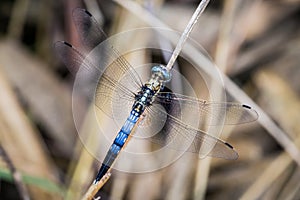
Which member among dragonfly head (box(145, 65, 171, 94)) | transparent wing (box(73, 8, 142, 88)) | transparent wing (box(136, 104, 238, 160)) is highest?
transparent wing (box(73, 8, 142, 88))

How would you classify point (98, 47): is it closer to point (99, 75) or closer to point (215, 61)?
point (99, 75)

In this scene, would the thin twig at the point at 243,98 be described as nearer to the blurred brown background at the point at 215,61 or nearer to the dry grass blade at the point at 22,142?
the blurred brown background at the point at 215,61

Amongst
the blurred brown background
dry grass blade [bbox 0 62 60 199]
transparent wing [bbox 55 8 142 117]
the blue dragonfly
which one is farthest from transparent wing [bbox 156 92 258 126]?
dry grass blade [bbox 0 62 60 199]

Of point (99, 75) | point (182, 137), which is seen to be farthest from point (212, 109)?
point (99, 75)

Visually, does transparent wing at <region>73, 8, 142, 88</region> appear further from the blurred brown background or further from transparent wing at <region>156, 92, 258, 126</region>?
the blurred brown background

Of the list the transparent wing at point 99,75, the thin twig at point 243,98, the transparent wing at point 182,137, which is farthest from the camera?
the thin twig at point 243,98

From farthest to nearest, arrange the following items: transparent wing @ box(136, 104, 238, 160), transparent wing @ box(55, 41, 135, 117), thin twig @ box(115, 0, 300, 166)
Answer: thin twig @ box(115, 0, 300, 166) < transparent wing @ box(55, 41, 135, 117) < transparent wing @ box(136, 104, 238, 160)

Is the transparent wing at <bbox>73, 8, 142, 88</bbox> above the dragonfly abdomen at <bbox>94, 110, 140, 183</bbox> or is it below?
above

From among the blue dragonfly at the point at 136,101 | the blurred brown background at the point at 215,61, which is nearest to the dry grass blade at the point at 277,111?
the blurred brown background at the point at 215,61
